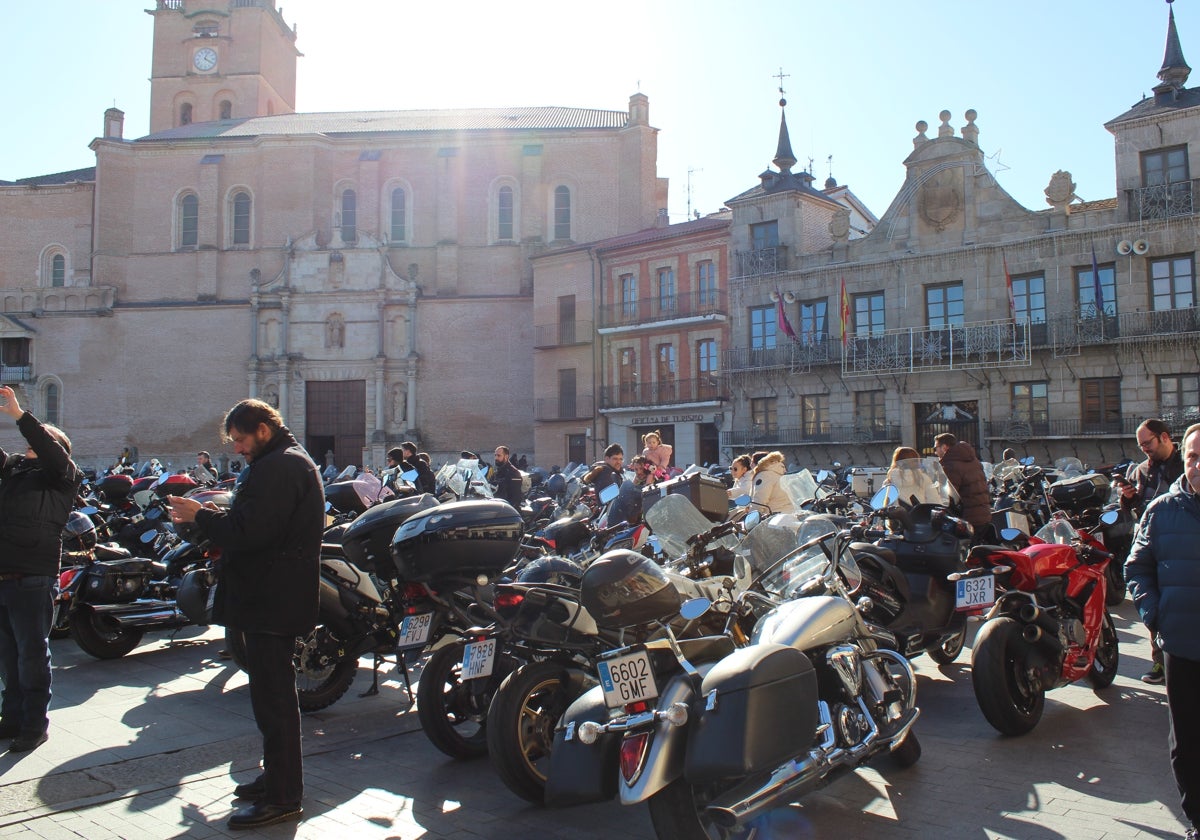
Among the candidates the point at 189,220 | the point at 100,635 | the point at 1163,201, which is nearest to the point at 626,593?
the point at 100,635

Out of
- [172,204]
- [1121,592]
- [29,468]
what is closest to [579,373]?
[172,204]

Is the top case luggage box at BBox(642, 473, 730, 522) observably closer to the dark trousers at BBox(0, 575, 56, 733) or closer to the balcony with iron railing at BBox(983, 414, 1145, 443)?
the dark trousers at BBox(0, 575, 56, 733)

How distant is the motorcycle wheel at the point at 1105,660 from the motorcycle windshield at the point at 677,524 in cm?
273

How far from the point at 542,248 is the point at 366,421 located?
1103 centimetres

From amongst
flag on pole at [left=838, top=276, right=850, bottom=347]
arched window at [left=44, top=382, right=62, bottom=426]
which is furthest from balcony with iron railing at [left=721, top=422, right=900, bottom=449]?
arched window at [left=44, top=382, right=62, bottom=426]

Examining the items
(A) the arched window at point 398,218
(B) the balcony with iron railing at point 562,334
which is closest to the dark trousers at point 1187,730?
(B) the balcony with iron railing at point 562,334

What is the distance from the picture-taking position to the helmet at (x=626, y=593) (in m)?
4.01

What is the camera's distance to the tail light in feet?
11.3

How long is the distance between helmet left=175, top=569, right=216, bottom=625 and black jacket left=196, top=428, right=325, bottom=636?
10.4ft

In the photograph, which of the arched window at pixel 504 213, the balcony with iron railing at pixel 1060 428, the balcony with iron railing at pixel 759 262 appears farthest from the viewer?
the arched window at pixel 504 213

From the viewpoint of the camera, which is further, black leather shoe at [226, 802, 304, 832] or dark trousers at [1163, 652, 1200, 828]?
black leather shoe at [226, 802, 304, 832]

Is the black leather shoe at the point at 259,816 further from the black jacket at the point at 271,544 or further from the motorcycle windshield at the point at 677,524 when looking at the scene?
the motorcycle windshield at the point at 677,524

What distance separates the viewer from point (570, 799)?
373 cm

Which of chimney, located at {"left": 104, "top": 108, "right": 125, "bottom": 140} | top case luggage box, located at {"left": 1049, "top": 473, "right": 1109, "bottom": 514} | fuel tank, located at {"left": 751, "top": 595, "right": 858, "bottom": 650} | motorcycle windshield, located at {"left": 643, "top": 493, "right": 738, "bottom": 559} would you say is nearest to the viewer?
fuel tank, located at {"left": 751, "top": 595, "right": 858, "bottom": 650}
